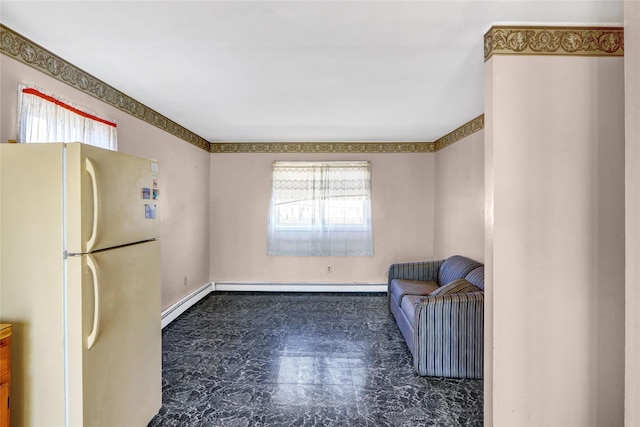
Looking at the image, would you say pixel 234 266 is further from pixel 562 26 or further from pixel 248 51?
pixel 562 26

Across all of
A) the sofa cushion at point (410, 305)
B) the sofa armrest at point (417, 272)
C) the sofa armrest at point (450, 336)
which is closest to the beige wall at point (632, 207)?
the sofa armrest at point (450, 336)

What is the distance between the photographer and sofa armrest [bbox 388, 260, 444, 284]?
4.31m

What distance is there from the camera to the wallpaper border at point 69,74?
191 centimetres

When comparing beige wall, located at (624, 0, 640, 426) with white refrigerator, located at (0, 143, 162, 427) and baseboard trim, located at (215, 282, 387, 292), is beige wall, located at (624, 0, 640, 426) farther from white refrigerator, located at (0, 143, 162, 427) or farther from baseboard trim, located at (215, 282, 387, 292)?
baseboard trim, located at (215, 282, 387, 292)

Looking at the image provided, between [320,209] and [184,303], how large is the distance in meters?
2.48

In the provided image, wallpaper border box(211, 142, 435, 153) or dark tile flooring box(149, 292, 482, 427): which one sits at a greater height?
wallpaper border box(211, 142, 435, 153)

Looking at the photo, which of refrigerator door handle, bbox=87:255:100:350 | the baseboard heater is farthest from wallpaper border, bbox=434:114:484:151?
refrigerator door handle, bbox=87:255:100:350

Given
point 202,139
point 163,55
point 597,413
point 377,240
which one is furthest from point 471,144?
point 202,139

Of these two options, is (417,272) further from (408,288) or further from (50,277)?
(50,277)

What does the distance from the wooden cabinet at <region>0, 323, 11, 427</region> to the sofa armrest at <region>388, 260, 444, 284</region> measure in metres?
3.79

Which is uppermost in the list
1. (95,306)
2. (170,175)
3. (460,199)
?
(170,175)

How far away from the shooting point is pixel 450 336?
8.75 ft

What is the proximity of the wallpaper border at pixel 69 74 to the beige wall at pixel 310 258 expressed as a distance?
1.78 meters

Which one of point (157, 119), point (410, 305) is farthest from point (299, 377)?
point (157, 119)
